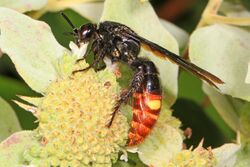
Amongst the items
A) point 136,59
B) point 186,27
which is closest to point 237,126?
point 136,59

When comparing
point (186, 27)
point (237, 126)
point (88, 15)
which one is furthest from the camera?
point (186, 27)

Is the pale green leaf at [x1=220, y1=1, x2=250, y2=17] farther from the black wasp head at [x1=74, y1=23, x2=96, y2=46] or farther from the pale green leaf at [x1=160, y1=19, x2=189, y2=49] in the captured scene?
the black wasp head at [x1=74, y1=23, x2=96, y2=46]

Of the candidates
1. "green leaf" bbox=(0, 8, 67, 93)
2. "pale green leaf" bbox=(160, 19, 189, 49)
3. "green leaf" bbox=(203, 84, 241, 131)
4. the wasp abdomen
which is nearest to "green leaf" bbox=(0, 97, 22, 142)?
"green leaf" bbox=(0, 8, 67, 93)

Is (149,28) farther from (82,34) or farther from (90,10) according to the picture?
(90,10)

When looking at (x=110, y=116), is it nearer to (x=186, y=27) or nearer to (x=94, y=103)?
Answer: (x=94, y=103)

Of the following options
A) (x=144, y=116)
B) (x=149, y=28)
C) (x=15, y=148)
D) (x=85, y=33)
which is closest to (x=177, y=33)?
(x=149, y=28)
